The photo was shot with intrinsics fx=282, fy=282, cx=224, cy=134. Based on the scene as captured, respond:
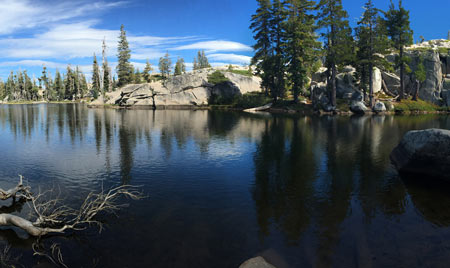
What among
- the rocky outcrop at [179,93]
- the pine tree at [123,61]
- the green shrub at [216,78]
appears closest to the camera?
the green shrub at [216,78]

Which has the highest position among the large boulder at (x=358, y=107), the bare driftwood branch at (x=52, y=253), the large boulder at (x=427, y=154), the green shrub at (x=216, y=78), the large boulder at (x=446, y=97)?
the green shrub at (x=216, y=78)

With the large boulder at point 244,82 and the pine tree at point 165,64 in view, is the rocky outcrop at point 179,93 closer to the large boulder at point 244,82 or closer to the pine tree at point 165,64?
the large boulder at point 244,82

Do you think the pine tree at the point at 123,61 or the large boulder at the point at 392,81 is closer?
the large boulder at the point at 392,81

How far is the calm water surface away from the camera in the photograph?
923cm

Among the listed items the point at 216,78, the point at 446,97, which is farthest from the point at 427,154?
the point at 216,78

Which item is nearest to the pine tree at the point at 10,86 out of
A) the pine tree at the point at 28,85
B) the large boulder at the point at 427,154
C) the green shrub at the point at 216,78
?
the pine tree at the point at 28,85

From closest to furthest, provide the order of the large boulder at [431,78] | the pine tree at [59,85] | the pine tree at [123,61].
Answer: the large boulder at [431,78]
the pine tree at [123,61]
the pine tree at [59,85]

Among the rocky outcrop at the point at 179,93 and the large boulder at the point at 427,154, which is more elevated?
the rocky outcrop at the point at 179,93

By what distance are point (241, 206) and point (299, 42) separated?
2058 inches

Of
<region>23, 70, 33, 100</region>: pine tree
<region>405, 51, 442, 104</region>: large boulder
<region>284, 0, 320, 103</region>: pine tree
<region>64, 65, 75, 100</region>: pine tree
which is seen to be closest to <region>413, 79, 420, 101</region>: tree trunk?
<region>405, 51, 442, 104</region>: large boulder

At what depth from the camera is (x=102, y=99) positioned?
88.9m

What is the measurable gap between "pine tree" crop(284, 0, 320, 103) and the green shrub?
893 inches

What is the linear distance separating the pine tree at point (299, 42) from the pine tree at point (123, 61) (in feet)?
208

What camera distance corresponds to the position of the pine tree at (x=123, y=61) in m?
101
